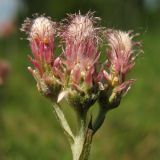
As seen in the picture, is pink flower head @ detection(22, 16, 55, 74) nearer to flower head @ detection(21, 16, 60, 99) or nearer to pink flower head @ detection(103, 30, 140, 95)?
flower head @ detection(21, 16, 60, 99)

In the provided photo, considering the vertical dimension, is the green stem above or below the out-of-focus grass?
above

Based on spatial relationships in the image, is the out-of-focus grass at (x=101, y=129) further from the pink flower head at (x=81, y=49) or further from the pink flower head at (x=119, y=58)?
the pink flower head at (x=81, y=49)

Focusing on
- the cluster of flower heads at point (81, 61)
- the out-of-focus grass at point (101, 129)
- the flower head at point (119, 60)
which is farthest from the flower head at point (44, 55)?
the out-of-focus grass at point (101, 129)

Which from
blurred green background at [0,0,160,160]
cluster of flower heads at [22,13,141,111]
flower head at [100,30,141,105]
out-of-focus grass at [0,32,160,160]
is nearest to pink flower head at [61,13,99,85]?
cluster of flower heads at [22,13,141,111]

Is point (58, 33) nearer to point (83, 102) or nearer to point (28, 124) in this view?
point (83, 102)

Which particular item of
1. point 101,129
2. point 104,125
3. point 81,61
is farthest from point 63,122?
point 104,125

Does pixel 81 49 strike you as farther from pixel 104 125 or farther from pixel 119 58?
pixel 104 125

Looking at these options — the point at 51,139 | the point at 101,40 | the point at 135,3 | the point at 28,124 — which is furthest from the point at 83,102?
the point at 135,3
